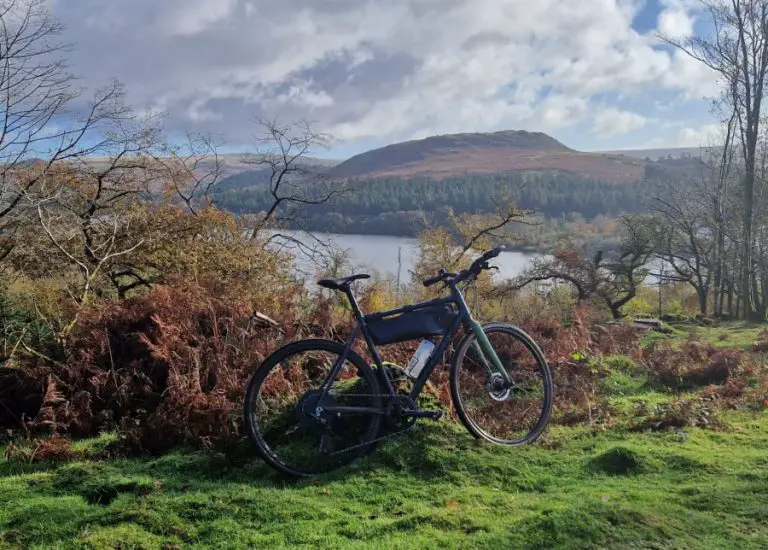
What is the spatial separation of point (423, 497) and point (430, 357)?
113 centimetres

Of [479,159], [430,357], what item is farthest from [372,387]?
[479,159]

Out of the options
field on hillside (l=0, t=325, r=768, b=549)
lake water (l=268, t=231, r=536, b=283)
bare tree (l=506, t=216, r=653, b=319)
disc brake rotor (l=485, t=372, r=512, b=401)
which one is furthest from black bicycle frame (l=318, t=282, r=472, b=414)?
lake water (l=268, t=231, r=536, b=283)

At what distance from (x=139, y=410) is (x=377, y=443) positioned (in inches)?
87.9

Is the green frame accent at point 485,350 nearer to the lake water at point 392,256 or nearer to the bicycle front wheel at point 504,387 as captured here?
the bicycle front wheel at point 504,387

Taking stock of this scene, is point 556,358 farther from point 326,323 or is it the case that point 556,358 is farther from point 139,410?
point 139,410

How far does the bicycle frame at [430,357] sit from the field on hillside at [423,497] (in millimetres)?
342

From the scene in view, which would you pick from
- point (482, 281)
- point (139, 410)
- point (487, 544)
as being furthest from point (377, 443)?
point (482, 281)

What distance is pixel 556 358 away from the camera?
7602 mm

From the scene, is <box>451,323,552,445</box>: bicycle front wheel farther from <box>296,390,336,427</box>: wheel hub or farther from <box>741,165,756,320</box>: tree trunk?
<box>741,165,756,320</box>: tree trunk

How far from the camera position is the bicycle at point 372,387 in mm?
4105

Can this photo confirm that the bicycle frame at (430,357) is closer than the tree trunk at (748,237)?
Yes

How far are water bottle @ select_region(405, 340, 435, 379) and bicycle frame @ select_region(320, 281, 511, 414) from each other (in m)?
0.03

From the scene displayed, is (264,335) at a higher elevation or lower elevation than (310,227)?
lower

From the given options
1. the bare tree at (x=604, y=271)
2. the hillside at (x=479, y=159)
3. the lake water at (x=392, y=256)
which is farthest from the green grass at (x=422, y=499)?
the hillside at (x=479, y=159)
